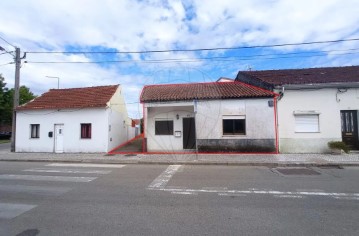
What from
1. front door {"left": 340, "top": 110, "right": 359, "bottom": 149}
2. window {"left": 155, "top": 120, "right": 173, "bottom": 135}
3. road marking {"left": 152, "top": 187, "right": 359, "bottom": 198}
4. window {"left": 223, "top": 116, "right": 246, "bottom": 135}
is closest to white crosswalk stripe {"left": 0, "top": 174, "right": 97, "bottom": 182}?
road marking {"left": 152, "top": 187, "right": 359, "bottom": 198}

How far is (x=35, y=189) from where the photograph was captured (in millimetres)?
6809

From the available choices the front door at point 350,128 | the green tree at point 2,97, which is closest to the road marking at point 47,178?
the front door at point 350,128

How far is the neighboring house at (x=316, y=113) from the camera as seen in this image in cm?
1355

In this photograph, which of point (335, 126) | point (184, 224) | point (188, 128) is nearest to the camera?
point (184, 224)

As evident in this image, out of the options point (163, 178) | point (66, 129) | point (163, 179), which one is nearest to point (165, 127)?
point (66, 129)

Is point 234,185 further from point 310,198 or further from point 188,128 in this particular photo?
point 188,128

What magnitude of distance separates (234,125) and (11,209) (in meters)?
11.7

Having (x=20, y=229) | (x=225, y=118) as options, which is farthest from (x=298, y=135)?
(x=20, y=229)

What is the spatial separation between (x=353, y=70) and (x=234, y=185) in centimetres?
1457

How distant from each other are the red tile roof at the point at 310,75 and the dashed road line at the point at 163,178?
27.2ft

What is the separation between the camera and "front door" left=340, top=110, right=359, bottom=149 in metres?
13.6

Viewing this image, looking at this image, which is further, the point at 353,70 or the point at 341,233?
the point at 353,70

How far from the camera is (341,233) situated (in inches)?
151

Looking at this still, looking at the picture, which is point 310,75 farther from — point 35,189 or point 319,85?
point 35,189
